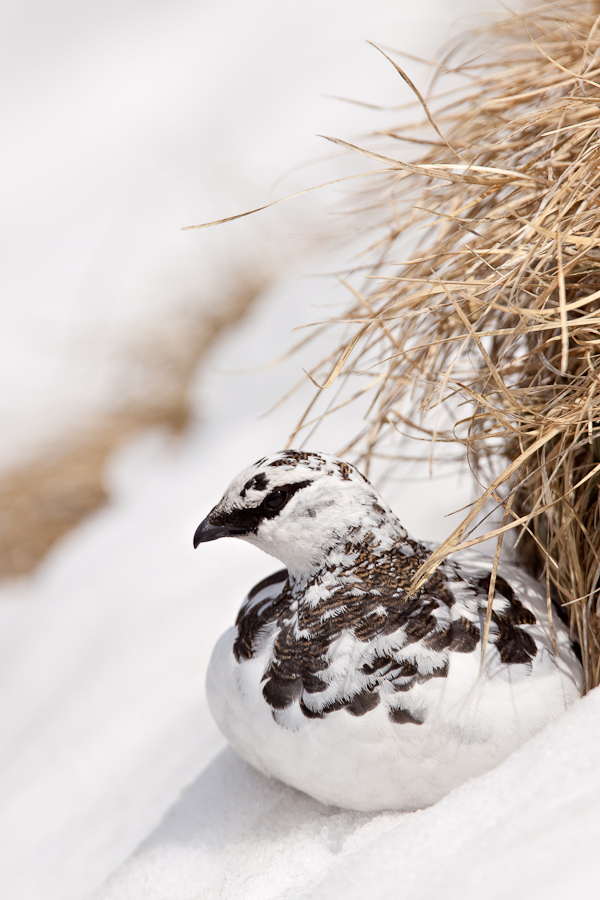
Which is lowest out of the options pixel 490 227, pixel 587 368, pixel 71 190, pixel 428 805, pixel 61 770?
pixel 428 805

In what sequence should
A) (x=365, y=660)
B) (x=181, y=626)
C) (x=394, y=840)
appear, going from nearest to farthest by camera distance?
(x=394, y=840) < (x=365, y=660) < (x=181, y=626)

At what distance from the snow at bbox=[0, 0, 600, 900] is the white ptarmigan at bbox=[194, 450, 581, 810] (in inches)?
3.0

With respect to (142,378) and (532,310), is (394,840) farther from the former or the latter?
(142,378)

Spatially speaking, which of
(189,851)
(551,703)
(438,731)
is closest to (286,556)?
(438,731)

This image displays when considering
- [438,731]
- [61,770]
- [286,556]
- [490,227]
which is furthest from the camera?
[61,770]

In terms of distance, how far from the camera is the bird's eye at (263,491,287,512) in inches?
50.1

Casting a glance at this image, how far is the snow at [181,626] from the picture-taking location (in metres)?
1.06

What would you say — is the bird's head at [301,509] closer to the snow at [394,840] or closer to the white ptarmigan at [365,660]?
the white ptarmigan at [365,660]

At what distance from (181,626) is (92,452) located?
5.96 feet

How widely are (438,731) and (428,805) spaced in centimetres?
16

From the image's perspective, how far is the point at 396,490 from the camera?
6.89ft

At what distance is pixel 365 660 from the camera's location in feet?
4.03

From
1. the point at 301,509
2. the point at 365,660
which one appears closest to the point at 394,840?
the point at 365,660

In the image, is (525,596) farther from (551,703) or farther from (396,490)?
(396,490)
